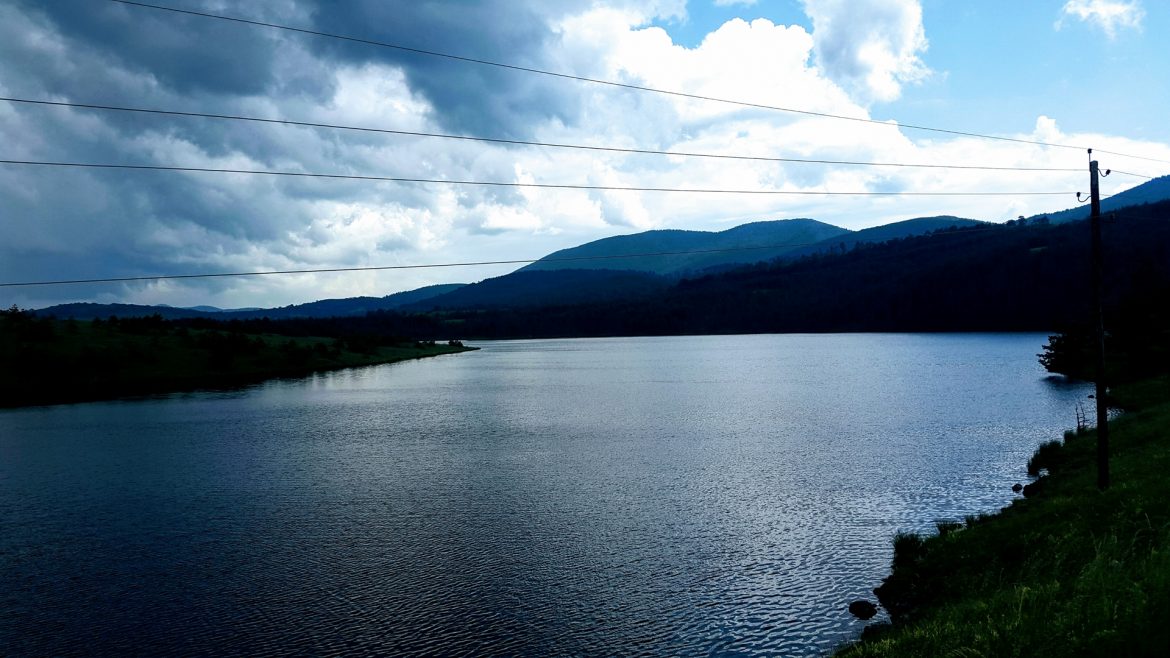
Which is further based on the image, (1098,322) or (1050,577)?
(1098,322)

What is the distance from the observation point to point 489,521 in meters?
32.0

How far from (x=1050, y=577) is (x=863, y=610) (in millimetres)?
5124

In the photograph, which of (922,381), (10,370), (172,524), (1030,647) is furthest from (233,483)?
(10,370)

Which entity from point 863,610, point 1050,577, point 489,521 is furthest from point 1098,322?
point 489,521

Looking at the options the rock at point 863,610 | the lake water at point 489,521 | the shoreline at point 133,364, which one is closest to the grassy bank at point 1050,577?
the rock at point 863,610

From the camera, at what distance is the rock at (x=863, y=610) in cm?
2045

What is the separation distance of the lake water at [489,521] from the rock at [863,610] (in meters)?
0.50

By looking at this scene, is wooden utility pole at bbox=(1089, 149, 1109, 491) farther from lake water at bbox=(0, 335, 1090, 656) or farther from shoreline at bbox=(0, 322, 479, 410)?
shoreline at bbox=(0, 322, 479, 410)

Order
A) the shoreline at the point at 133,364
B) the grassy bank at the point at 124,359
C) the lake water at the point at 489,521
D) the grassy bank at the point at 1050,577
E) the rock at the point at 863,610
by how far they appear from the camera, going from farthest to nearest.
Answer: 1. the grassy bank at the point at 124,359
2. the shoreline at the point at 133,364
3. the lake water at the point at 489,521
4. the rock at the point at 863,610
5. the grassy bank at the point at 1050,577

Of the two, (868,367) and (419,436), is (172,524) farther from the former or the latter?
(868,367)

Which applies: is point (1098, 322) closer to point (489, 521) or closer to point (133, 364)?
point (489, 521)

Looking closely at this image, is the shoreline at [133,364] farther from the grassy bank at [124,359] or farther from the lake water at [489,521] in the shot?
the lake water at [489,521]

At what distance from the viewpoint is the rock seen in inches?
805

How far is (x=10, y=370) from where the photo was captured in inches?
4289
